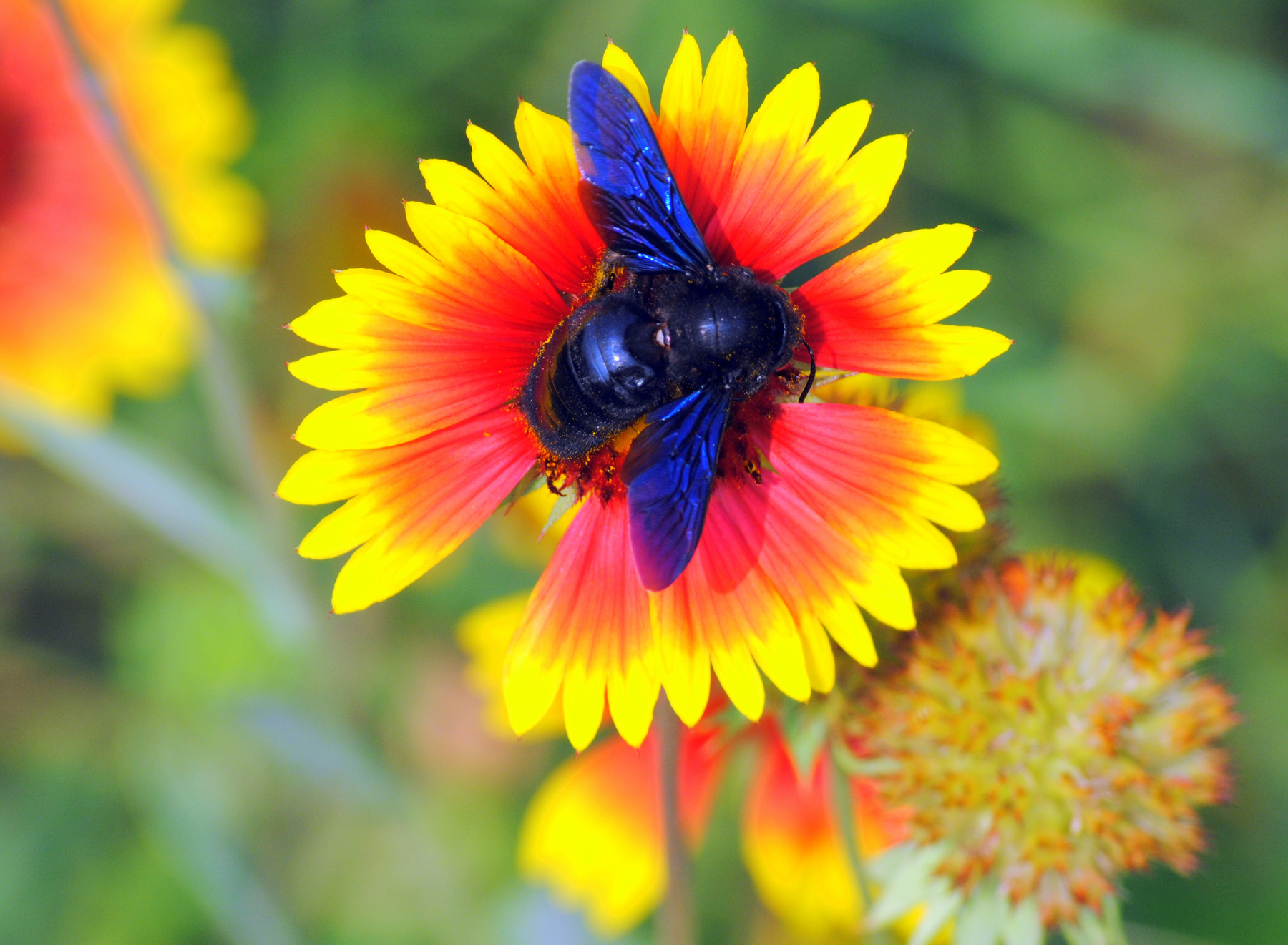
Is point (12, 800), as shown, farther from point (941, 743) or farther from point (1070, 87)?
point (1070, 87)

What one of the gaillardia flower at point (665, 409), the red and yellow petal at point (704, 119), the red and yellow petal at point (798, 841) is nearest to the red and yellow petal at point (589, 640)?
the gaillardia flower at point (665, 409)

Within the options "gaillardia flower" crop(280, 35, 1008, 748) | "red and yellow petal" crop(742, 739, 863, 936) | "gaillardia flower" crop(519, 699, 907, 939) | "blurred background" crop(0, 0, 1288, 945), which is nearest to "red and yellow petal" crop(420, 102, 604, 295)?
"gaillardia flower" crop(280, 35, 1008, 748)

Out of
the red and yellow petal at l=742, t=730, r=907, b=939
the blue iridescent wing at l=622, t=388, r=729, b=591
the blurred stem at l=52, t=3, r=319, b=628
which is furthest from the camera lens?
the red and yellow petal at l=742, t=730, r=907, b=939

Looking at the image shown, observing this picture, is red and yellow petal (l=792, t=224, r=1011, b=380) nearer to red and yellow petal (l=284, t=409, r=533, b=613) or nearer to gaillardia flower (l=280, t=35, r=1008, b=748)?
gaillardia flower (l=280, t=35, r=1008, b=748)

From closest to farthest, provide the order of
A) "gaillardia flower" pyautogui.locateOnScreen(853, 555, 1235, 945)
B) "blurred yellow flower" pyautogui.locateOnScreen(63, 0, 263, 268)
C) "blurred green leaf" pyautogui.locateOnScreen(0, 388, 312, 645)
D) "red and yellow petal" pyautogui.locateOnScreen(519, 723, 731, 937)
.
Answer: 1. "gaillardia flower" pyautogui.locateOnScreen(853, 555, 1235, 945)
2. "red and yellow petal" pyautogui.locateOnScreen(519, 723, 731, 937)
3. "blurred green leaf" pyautogui.locateOnScreen(0, 388, 312, 645)
4. "blurred yellow flower" pyautogui.locateOnScreen(63, 0, 263, 268)

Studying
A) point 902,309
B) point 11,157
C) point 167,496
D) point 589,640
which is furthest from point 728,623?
point 11,157

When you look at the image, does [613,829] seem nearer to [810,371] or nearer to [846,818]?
[846,818]

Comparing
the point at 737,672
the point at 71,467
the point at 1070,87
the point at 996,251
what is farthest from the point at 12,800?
the point at 1070,87
